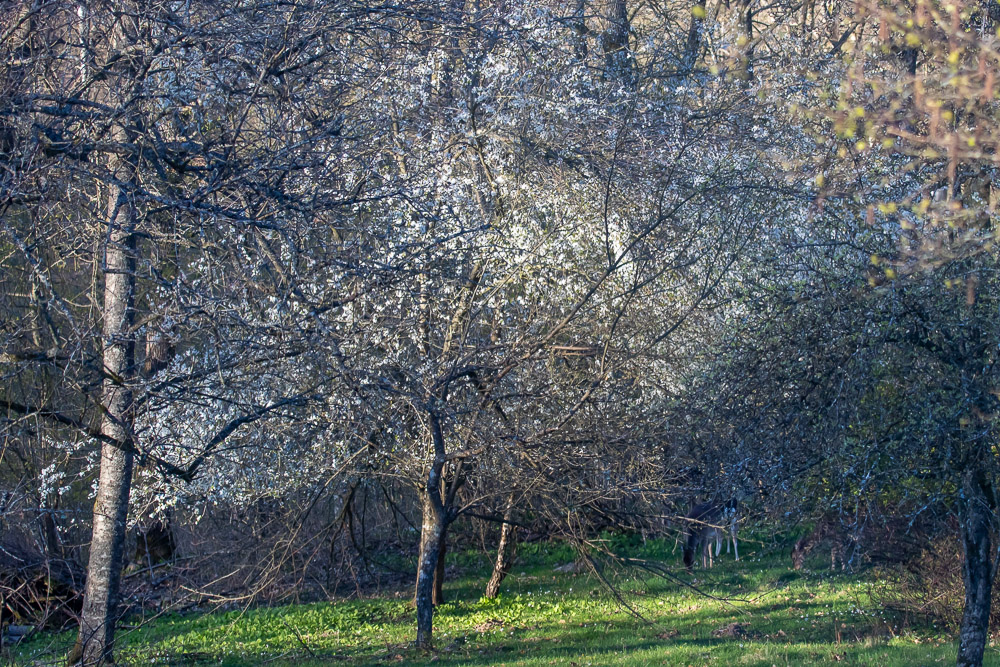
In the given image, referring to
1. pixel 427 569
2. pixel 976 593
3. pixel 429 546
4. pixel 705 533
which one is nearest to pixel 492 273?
pixel 429 546

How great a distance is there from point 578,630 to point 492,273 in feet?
16.6

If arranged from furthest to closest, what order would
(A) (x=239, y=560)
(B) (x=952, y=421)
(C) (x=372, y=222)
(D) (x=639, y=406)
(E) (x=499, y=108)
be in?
(A) (x=239, y=560), (E) (x=499, y=108), (D) (x=639, y=406), (C) (x=372, y=222), (B) (x=952, y=421)

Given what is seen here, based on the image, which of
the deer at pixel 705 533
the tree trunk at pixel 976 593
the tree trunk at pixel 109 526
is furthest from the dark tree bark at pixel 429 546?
the tree trunk at pixel 976 593

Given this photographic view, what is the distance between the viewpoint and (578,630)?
1148 centimetres

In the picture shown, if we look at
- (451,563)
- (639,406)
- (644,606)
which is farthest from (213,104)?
(451,563)

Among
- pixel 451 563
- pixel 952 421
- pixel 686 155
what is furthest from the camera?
pixel 451 563

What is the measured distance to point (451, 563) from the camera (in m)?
16.8

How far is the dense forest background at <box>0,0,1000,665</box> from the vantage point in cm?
515

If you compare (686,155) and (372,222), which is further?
(686,155)

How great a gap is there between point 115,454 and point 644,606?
7.89 m

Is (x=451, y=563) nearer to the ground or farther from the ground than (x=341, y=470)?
nearer to the ground

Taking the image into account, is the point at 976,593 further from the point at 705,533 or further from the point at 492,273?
the point at 705,533

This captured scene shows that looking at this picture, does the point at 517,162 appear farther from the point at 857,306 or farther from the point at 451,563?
the point at 451,563

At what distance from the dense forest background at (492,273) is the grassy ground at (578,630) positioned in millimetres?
752
